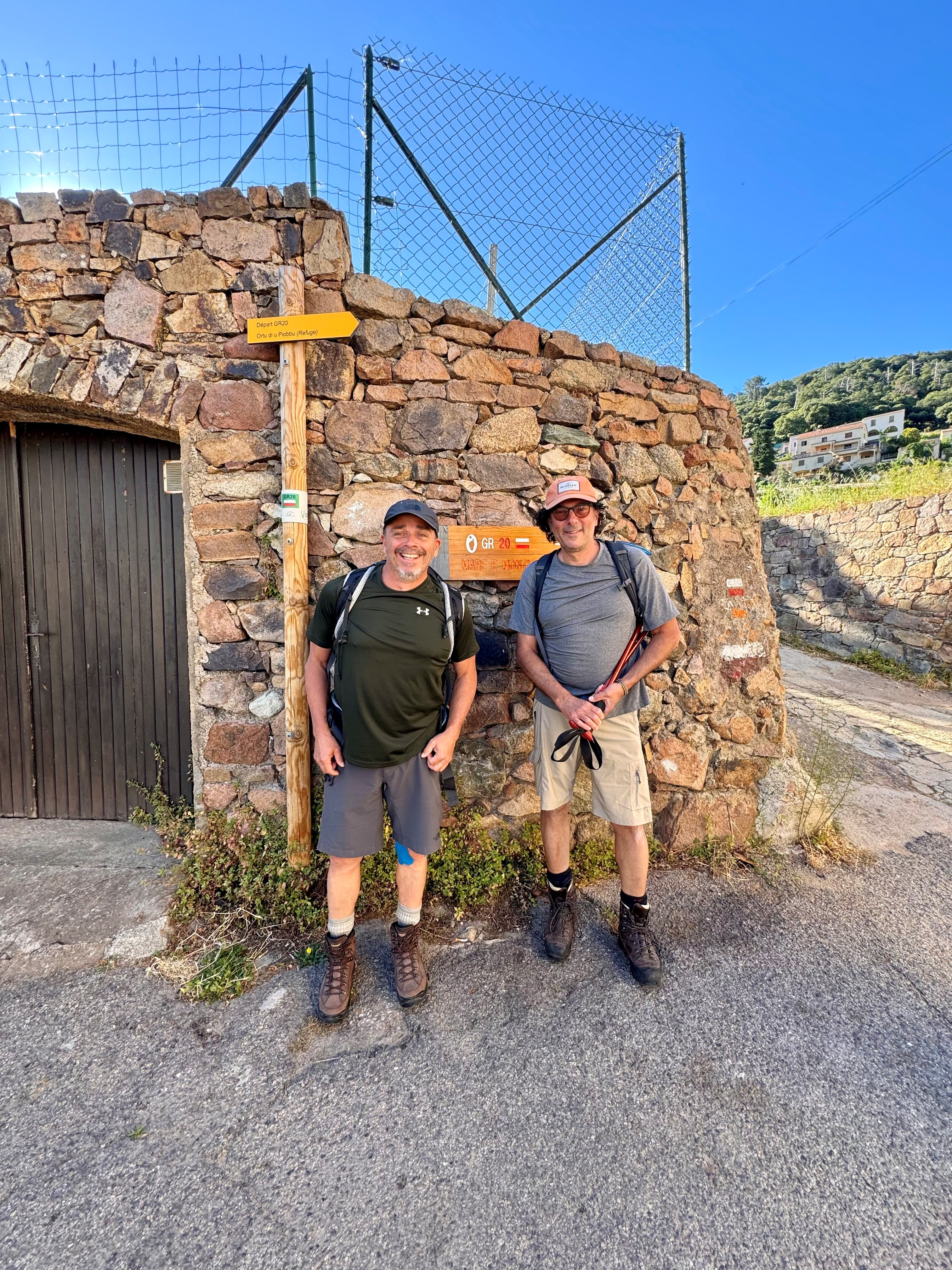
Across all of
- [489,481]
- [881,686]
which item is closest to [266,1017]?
[489,481]

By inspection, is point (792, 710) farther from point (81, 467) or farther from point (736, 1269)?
point (81, 467)

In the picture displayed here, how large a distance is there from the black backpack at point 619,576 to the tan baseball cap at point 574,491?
24 centimetres

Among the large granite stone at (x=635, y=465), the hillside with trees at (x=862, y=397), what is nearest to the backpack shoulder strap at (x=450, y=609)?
the large granite stone at (x=635, y=465)

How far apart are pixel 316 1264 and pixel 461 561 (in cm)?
239

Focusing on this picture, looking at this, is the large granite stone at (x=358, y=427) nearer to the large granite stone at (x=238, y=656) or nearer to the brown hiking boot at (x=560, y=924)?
the large granite stone at (x=238, y=656)

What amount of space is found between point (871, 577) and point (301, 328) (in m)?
9.05

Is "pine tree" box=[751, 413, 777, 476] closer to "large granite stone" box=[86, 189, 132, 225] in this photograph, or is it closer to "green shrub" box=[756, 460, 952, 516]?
"green shrub" box=[756, 460, 952, 516]

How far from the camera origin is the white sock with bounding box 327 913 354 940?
2.14 meters

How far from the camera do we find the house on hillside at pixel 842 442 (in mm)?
33750

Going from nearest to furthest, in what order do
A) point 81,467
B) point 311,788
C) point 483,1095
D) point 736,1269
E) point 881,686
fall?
1. point 736,1269
2. point 483,1095
3. point 311,788
4. point 81,467
5. point 881,686

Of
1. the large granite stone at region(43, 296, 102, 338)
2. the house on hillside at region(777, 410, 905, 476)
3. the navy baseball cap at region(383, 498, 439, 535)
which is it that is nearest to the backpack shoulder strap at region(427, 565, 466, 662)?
the navy baseball cap at region(383, 498, 439, 535)

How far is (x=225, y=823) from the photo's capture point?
2.73 metres

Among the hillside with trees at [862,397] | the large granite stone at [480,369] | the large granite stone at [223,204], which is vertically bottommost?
the large granite stone at [480,369]

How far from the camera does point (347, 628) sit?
207 cm
